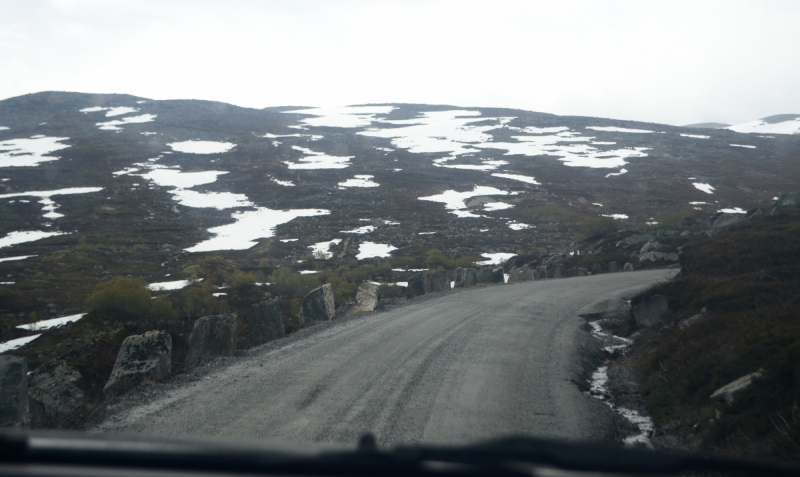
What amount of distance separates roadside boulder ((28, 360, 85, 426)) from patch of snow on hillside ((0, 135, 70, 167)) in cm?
8795

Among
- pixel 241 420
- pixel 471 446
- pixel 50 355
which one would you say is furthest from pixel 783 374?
pixel 50 355

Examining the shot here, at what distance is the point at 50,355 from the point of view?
37.8ft

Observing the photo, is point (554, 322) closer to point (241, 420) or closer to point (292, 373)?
point (292, 373)

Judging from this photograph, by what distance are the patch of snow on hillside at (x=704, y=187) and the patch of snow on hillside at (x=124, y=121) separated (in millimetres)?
109986

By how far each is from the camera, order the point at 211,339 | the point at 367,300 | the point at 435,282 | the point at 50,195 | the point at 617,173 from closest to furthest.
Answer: the point at 211,339 → the point at 367,300 → the point at 435,282 → the point at 50,195 → the point at 617,173

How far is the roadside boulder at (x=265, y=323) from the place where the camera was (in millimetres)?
12094

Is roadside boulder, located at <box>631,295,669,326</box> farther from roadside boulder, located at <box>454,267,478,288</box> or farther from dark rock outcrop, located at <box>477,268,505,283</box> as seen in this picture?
dark rock outcrop, located at <box>477,268,505,283</box>

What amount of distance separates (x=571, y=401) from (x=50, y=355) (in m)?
10.7

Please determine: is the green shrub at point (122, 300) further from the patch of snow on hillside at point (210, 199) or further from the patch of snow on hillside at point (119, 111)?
the patch of snow on hillside at point (119, 111)

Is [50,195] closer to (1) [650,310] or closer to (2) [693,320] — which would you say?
(1) [650,310]

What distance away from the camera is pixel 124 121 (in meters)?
124

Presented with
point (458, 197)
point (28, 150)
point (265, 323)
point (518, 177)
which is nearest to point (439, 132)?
point (518, 177)

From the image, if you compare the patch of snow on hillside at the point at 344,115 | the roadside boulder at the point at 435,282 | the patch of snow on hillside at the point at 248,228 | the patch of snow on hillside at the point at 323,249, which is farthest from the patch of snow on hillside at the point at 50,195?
the patch of snow on hillside at the point at 344,115

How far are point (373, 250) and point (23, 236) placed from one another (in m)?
30.1
